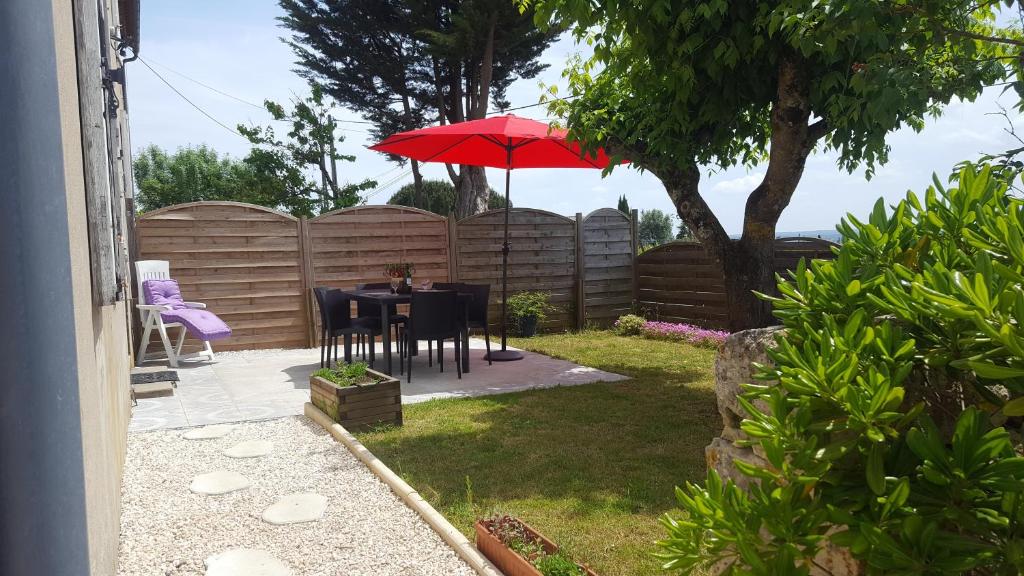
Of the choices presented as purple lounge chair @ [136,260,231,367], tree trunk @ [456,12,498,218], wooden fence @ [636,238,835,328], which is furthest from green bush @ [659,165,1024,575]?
tree trunk @ [456,12,498,218]

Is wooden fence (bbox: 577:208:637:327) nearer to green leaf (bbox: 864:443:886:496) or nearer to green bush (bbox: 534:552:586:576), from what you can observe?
green bush (bbox: 534:552:586:576)

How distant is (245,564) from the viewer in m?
2.69

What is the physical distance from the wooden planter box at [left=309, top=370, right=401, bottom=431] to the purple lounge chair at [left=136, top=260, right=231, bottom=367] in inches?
118

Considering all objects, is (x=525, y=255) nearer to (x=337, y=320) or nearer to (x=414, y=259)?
(x=414, y=259)

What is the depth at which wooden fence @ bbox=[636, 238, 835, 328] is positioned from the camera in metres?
8.58

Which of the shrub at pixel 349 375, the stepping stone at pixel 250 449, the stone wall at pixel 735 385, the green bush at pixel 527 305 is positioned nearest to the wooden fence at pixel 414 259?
the green bush at pixel 527 305

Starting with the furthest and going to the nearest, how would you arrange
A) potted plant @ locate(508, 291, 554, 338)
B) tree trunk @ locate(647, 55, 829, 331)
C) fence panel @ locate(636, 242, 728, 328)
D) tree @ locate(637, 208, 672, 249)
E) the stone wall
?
tree @ locate(637, 208, 672, 249) < potted plant @ locate(508, 291, 554, 338) < fence panel @ locate(636, 242, 728, 328) < tree trunk @ locate(647, 55, 829, 331) < the stone wall

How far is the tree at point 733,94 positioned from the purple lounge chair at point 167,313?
443 centimetres

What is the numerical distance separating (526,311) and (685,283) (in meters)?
2.31

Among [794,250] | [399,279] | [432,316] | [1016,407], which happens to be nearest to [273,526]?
[1016,407]

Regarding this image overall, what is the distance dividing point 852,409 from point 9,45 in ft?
4.14

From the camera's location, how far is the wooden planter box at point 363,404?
460 centimetres

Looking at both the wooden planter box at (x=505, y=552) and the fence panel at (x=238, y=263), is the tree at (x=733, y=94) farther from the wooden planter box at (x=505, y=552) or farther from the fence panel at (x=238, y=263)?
the fence panel at (x=238, y=263)

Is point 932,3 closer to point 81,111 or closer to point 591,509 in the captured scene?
point 591,509
